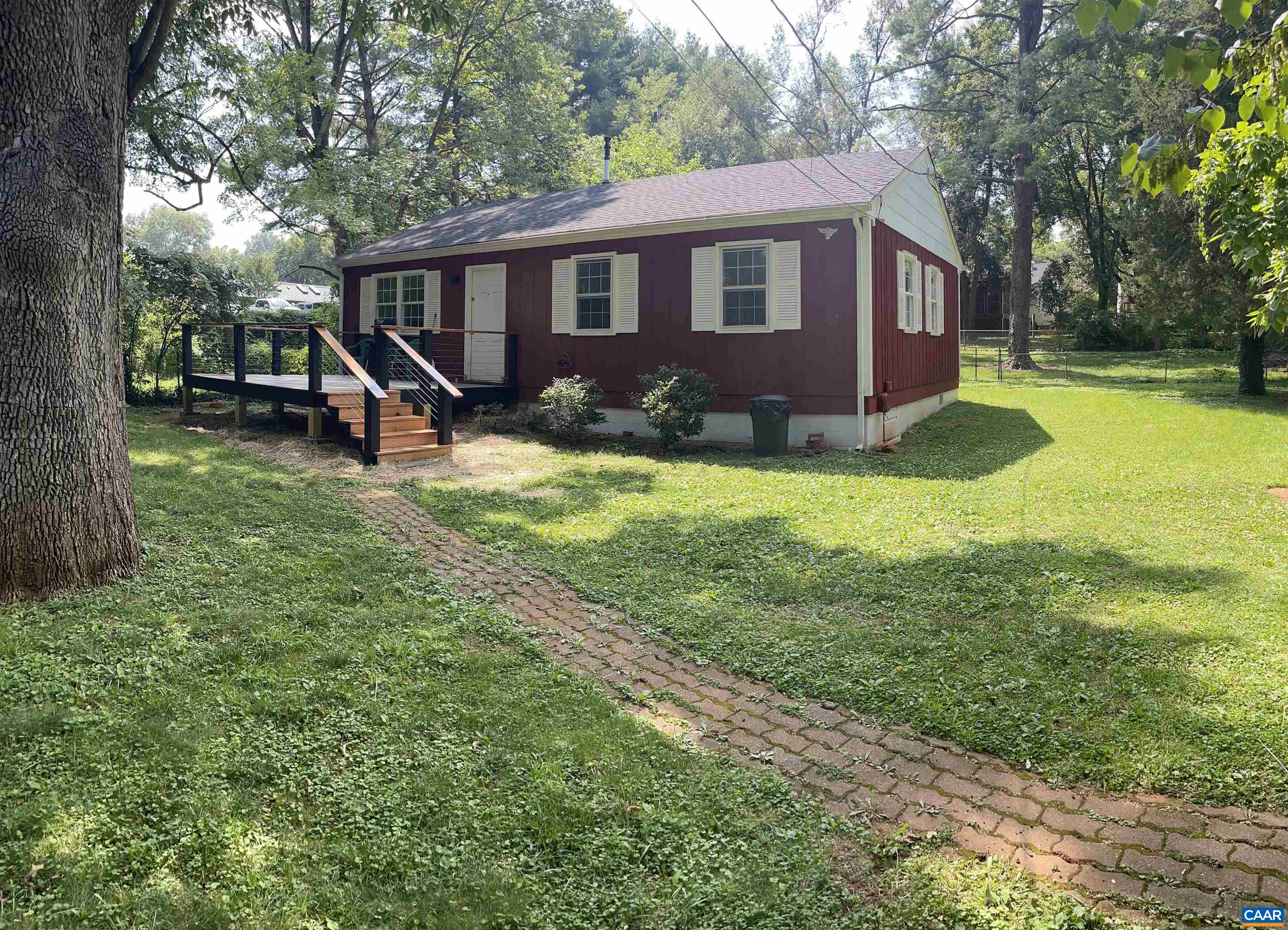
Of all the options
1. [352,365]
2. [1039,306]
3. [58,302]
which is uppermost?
[1039,306]

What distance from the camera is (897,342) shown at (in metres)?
13.6

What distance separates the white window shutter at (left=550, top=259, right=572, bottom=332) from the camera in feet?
47.4

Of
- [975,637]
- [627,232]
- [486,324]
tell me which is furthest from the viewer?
Answer: [486,324]

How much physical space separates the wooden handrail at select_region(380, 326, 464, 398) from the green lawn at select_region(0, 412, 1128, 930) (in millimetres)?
6491

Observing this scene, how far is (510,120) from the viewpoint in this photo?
85.0 ft

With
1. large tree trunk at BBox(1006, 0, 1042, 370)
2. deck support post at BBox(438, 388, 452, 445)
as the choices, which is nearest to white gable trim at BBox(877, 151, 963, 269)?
deck support post at BBox(438, 388, 452, 445)

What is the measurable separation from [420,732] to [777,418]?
879 cm

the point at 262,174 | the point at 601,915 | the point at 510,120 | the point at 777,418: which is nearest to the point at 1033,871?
the point at 601,915

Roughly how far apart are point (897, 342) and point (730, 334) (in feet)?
9.64

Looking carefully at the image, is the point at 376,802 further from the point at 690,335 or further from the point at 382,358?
the point at 690,335

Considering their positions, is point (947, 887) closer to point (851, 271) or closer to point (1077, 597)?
point (1077, 597)

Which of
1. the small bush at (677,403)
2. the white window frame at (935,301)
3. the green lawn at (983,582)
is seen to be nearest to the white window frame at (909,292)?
the white window frame at (935,301)

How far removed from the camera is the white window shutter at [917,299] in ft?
49.4

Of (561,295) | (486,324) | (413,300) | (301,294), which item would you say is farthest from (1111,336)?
(301,294)
